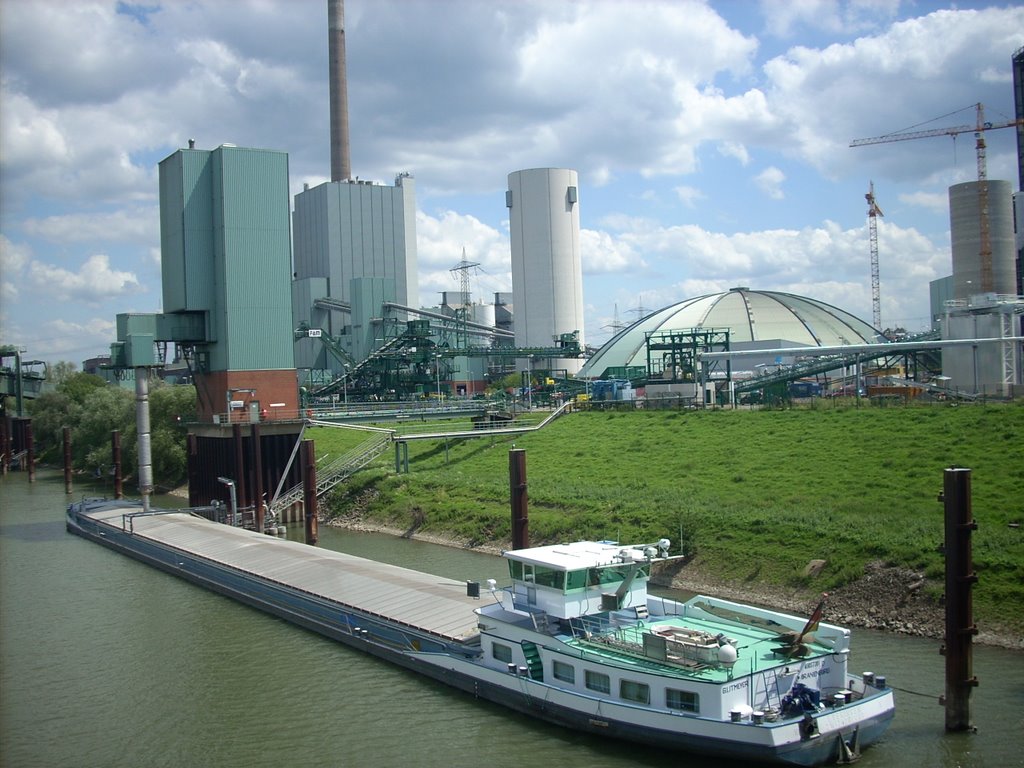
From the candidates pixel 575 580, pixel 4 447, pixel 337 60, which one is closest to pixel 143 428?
pixel 575 580

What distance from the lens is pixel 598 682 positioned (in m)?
23.5

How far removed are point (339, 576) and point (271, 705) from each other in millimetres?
10410

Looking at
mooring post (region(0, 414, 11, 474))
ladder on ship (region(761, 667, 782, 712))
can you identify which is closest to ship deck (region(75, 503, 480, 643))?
ladder on ship (region(761, 667, 782, 712))

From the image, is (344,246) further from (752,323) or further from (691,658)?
(691,658)

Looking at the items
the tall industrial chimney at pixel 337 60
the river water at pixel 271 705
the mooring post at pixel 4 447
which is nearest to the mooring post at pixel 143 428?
the river water at pixel 271 705

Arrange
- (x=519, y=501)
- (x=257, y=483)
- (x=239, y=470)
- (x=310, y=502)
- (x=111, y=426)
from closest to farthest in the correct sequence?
(x=519, y=501)
(x=310, y=502)
(x=257, y=483)
(x=239, y=470)
(x=111, y=426)

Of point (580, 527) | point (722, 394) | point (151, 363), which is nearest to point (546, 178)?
point (722, 394)

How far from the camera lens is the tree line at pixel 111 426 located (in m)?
80.2

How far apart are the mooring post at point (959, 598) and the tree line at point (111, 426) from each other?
2378 inches

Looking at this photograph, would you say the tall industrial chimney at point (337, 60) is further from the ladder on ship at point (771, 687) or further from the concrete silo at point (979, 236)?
the ladder on ship at point (771, 687)

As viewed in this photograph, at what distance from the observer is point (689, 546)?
37.7 metres

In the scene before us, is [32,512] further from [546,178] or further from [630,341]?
[546,178]

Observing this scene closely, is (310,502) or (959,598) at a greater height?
(959,598)

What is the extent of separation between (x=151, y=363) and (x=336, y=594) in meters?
34.3
